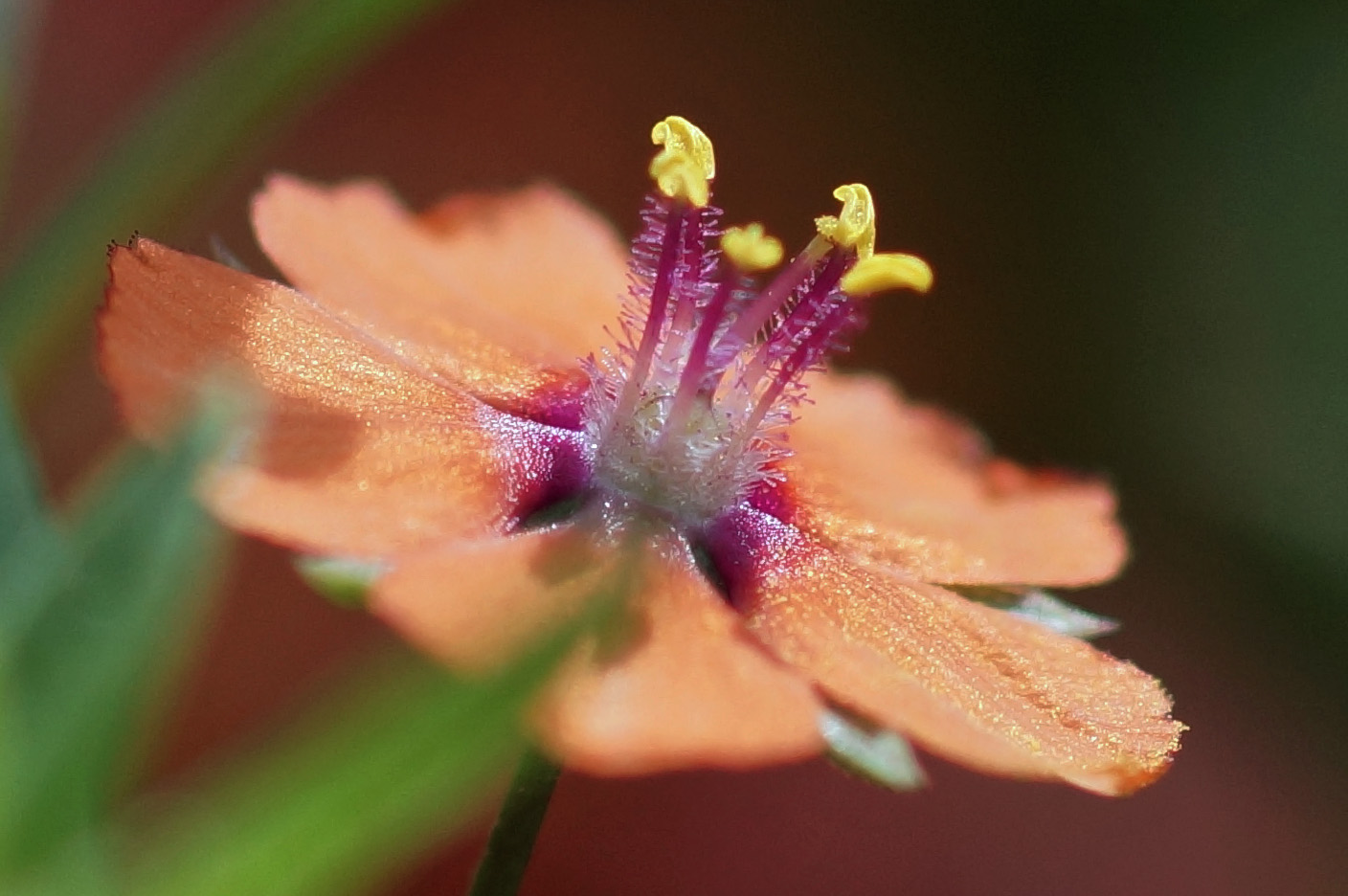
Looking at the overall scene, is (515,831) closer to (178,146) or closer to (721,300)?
(721,300)

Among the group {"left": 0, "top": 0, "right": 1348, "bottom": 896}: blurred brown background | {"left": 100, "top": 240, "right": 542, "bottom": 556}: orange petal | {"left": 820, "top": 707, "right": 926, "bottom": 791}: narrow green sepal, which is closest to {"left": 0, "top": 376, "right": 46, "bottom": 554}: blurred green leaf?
{"left": 100, "top": 240, "right": 542, "bottom": 556}: orange petal

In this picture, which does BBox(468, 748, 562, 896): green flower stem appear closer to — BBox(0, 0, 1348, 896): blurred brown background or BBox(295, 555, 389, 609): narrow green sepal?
BBox(295, 555, 389, 609): narrow green sepal

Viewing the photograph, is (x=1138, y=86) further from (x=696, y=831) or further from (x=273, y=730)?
(x=273, y=730)

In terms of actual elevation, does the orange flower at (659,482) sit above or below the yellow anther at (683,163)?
below

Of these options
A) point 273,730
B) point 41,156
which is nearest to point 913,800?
point 41,156

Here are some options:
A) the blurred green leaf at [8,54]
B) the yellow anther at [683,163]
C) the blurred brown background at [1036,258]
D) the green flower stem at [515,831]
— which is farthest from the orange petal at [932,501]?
the blurred brown background at [1036,258]

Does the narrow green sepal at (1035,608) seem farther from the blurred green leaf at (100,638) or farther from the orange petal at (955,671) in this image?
the blurred green leaf at (100,638)

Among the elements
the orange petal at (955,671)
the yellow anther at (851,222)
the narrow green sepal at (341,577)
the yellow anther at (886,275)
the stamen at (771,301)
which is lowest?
the narrow green sepal at (341,577)
